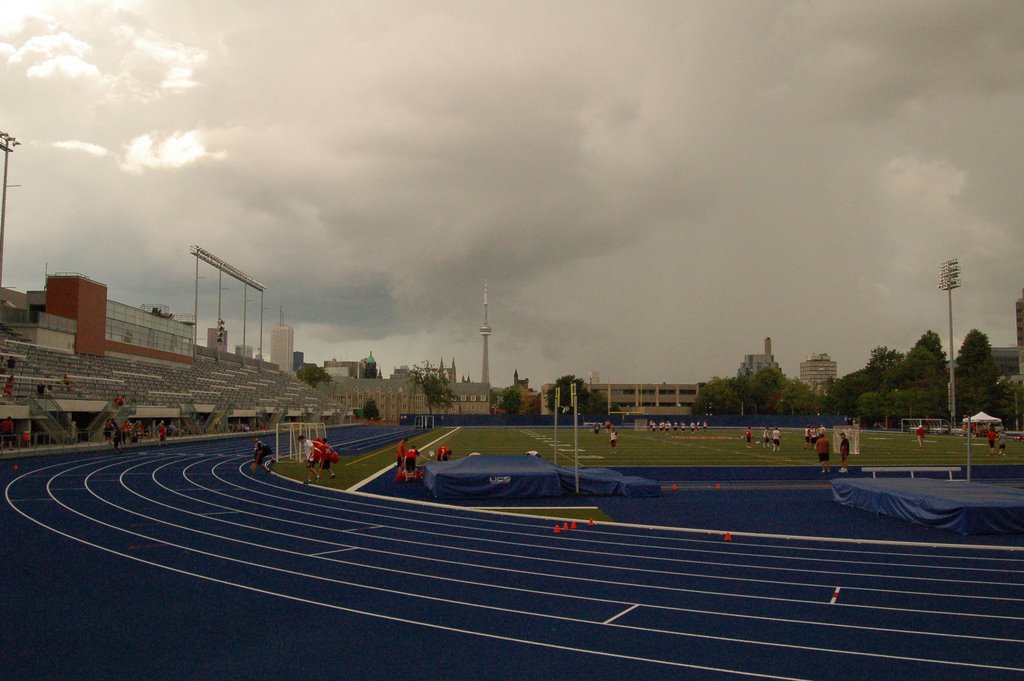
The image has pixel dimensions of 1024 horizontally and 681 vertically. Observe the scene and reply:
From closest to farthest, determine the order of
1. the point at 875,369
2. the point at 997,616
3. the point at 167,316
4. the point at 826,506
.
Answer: the point at 997,616 < the point at 826,506 < the point at 167,316 < the point at 875,369

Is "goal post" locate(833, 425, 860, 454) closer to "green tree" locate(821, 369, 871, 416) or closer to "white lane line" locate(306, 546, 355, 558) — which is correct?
"white lane line" locate(306, 546, 355, 558)

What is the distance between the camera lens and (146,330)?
65812 mm

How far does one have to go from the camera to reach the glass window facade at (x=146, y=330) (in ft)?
197

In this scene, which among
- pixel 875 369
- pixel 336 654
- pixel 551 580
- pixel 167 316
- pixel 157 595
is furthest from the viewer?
pixel 875 369

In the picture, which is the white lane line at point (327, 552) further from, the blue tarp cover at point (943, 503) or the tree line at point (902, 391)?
the tree line at point (902, 391)

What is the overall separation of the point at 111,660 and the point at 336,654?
2.35 meters

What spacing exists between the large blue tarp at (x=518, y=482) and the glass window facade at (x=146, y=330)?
4775 cm

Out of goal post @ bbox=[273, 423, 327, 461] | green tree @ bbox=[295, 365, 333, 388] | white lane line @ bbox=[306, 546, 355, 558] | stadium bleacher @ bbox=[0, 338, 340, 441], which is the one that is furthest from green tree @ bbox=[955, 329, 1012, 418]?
green tree @ bbox=[295, 365, 333, 388]

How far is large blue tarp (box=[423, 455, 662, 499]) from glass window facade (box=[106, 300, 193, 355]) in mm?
47753

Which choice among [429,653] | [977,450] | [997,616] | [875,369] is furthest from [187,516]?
[875,369]

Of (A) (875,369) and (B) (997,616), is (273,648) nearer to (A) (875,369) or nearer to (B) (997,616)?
(B) (997,616)

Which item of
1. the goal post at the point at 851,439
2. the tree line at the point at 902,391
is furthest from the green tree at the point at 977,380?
the goal post at the point at 851,439

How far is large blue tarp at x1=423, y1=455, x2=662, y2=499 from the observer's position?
843 inches

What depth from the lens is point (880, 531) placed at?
54.2 ft
